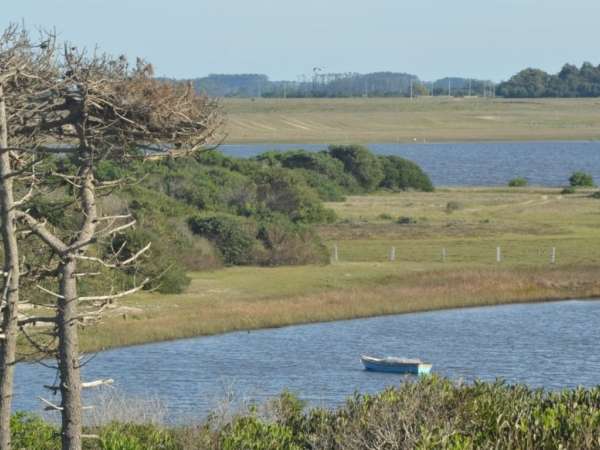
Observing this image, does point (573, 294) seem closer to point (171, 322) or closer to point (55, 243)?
point (171, 322)

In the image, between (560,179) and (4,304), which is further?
(560,179)

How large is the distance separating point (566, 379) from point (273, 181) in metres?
40.0

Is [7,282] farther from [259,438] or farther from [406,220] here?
[406,220]

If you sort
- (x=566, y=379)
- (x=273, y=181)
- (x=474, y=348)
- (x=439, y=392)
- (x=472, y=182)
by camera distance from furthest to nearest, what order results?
1. (x=472, y=182)
2. (x=273, y=181)
3. (x=474, y=348)
4. (x=566, y=379)
5. (x=439, y=392)

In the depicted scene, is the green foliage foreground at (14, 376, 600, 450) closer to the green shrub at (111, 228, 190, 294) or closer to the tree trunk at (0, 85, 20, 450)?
the tree trunk at (0, 85, 20, 450)

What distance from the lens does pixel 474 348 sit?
→ 40.0 meters

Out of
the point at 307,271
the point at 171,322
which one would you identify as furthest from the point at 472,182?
the point at 171,322

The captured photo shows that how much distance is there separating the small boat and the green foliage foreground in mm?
15665

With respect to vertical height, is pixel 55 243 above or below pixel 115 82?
below

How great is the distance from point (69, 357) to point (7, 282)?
102 cm

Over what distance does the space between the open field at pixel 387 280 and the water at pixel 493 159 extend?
48.1m

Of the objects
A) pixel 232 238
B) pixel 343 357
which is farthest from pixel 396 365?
pixel 232 238

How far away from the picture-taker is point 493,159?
521ft

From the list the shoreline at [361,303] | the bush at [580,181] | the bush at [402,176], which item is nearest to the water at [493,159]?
the bush at [580,181]
